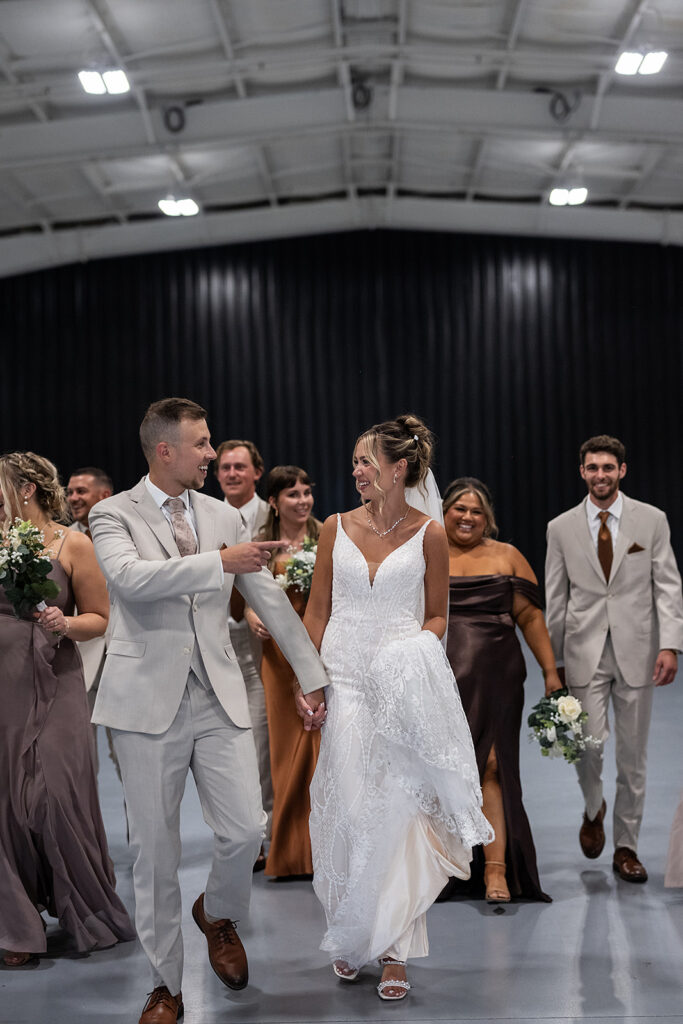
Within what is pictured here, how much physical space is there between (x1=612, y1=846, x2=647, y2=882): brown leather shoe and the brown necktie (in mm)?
1176

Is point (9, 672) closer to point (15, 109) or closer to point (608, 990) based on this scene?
point (608, 990)

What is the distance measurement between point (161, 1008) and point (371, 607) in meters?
1.37

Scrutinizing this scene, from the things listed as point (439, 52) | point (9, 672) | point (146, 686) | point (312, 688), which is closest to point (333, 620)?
point (312, 688)

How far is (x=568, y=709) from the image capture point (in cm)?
479

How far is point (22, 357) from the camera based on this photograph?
1628cm

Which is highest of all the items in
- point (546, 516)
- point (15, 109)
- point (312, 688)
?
point (15, 109)

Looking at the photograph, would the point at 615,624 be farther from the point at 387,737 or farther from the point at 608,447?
the point at 387,737

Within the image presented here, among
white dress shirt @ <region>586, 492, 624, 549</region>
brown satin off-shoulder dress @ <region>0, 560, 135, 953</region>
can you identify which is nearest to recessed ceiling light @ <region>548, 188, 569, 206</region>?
white dress shirt @ <region>586, 492, 624, 549</region>

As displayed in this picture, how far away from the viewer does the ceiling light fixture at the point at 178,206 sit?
1404 cm

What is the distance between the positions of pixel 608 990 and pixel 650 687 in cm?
175

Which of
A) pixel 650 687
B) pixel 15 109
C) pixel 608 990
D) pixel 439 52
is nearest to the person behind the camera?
pixel 608 990

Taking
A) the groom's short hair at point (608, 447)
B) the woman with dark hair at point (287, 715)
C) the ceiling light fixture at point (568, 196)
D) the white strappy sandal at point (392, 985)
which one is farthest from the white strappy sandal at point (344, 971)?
the ceiling light fixture at point (568, 196)

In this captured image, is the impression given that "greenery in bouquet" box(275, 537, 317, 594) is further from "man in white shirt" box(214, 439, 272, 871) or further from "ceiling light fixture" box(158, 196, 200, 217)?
"ceiling light fixture" box(158, 196, 200, 217)

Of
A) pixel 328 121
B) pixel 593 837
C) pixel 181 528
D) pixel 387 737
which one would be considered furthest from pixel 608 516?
pixel 328 121
